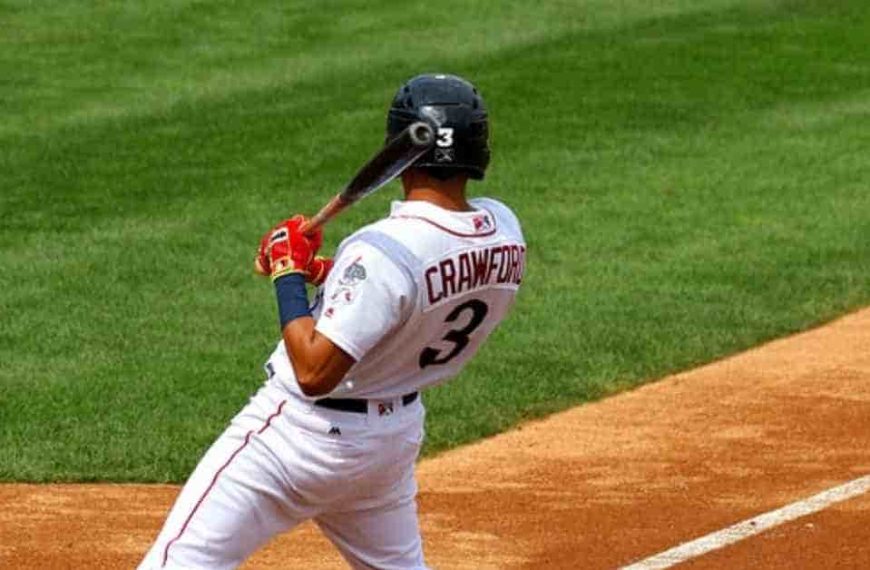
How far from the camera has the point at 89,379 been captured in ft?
34.6

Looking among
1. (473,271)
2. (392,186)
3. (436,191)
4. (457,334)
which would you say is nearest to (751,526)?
(457,334)

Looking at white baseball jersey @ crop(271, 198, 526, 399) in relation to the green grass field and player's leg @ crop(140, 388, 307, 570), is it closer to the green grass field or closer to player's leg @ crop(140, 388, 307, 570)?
player's leg @ crop(140, 388, 307, 570)

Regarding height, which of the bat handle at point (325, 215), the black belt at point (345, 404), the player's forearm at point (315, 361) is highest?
the bat handle at point (325, 215)

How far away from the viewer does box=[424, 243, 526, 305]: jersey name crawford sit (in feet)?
17.3

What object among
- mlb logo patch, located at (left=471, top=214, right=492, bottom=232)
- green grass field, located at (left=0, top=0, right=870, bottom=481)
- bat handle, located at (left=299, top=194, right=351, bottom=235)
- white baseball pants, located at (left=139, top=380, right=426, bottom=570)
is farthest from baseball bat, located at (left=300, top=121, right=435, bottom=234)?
green grass field, located at (left=0, top=0, right=870, bottom=481)

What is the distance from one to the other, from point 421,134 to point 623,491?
369cm

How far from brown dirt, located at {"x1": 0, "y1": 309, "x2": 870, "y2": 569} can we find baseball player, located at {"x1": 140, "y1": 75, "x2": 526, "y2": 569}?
7.22 feet

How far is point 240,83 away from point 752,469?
11.7 meters

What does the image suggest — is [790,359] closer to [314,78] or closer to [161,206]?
[161,206]

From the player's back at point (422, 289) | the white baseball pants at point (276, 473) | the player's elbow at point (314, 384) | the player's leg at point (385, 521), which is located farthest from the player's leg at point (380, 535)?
the player's elbow at point (314, 384)

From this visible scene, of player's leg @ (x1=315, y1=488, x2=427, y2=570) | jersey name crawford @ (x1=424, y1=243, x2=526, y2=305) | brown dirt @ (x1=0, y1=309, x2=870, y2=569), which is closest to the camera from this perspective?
jersey name crawford @ (x1=424, y1=243, x2=526, y2=305)

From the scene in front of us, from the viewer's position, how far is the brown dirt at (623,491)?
7691 millimetres

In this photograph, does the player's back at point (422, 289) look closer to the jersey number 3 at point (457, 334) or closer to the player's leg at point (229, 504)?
the jersey number 3 at point (457, 334)

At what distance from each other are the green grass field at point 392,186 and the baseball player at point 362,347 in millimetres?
3669
